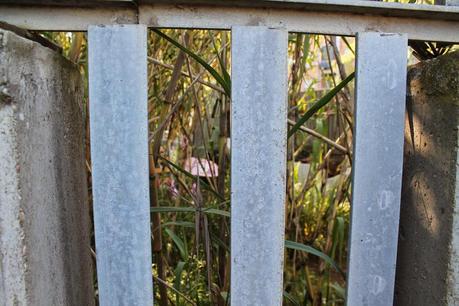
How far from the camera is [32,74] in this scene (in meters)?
0.63

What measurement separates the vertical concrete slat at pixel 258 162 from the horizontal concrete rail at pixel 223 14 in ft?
0.12

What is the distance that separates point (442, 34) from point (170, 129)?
1.19 m

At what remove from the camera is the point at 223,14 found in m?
0.70

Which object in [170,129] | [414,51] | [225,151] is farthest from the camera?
[170,129]

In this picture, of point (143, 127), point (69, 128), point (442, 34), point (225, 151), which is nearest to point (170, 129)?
point (225, 151)

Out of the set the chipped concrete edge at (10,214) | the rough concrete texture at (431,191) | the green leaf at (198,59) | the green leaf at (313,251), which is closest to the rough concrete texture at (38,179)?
the chipped concrete edge at (10,214)

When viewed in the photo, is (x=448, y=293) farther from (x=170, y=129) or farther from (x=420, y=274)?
(x=170, y=129)

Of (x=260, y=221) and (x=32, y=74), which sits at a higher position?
(x=32, y=74)

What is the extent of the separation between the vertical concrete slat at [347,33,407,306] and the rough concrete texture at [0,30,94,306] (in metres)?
0.51

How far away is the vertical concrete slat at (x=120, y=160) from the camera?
2.19 feet

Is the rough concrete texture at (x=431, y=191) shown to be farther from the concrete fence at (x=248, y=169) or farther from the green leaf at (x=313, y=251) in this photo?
the green leaf at (x=313, y=251)

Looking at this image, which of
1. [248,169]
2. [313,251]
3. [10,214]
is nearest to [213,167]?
[313,251]

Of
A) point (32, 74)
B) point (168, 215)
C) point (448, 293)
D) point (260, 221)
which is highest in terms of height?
point (32, 74)

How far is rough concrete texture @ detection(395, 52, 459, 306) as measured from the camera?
0.70m
